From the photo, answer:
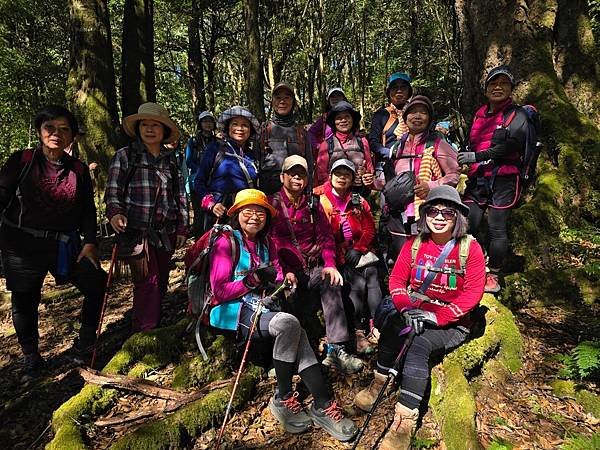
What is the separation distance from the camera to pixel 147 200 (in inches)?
177

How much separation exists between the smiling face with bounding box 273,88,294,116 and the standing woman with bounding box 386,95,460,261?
170 centimetres

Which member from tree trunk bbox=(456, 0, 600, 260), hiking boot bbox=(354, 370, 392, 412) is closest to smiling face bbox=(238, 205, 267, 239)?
hiking boot bbox=(354, 370, 392, 412)

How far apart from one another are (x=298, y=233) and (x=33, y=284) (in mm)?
2874

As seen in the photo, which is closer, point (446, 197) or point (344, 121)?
point (446, 197)

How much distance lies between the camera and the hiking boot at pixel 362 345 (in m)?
4.76

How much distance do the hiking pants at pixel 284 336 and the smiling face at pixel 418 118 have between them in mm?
2628

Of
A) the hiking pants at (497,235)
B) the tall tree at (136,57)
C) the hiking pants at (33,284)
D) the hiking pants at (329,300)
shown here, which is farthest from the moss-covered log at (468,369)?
the tall tree at (136,57)

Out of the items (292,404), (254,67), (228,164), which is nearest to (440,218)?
(292,404)

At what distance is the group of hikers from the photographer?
385cm

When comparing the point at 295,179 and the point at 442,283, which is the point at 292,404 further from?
the point at 295,179

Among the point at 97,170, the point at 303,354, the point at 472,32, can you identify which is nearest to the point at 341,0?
the point at 472,32

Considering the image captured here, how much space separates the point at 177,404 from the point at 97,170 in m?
6.09

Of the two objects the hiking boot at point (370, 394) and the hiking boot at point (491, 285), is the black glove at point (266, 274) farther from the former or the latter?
the hiking boot at point (491, 285)

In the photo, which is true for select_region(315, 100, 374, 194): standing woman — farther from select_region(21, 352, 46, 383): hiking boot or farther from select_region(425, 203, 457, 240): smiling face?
select_region(21, 352, 46, 383): hiking boot
